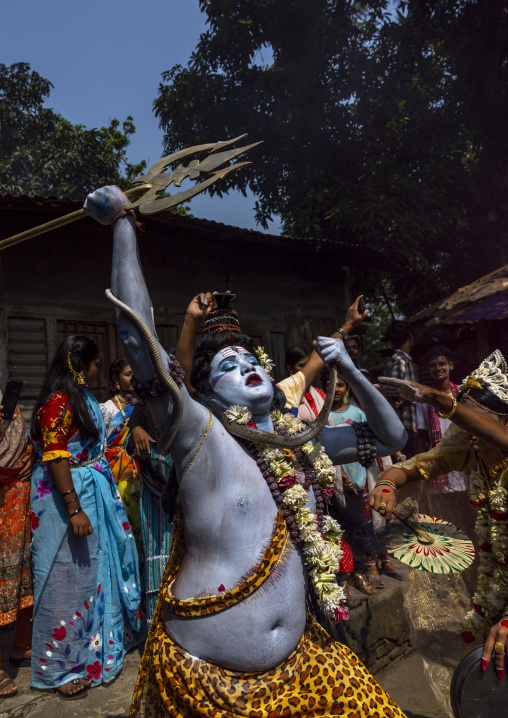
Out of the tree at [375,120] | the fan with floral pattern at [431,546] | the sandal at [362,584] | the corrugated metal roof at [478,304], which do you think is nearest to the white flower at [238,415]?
the fan with floral pattern at [431,546]

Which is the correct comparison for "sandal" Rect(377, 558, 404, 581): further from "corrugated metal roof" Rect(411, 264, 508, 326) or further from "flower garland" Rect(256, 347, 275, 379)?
"corrugated metal roof" Rect(411, 264, 508, 326)

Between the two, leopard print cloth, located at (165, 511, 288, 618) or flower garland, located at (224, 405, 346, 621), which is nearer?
leopard print cloth, located at (165, 511, 288, 618)

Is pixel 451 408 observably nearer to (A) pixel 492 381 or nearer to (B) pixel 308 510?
(A) pixel 492 381

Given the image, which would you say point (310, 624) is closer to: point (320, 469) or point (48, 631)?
point (320, 469)

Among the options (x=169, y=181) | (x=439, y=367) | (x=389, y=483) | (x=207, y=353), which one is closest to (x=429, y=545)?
(x=389, y=483)

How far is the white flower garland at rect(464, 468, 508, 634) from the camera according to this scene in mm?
2818

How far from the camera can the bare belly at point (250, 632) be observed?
2033 millimetres

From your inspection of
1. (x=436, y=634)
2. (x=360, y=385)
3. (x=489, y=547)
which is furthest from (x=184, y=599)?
(x=436, y=634)

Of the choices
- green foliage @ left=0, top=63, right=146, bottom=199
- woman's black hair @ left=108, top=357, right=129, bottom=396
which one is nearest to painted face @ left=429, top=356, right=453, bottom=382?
woman's black hair @ left=108, top=357, right=129, bottom=396

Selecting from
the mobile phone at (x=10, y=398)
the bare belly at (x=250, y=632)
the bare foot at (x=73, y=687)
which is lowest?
the bare foot at (x=73, y=687)

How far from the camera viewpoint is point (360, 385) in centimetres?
227

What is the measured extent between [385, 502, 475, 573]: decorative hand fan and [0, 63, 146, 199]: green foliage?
49.4 feet

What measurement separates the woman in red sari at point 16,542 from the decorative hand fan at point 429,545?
8.63 feet

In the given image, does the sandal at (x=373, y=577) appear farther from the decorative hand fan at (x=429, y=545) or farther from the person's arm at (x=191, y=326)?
the person's arm at (x=191, y=326)
